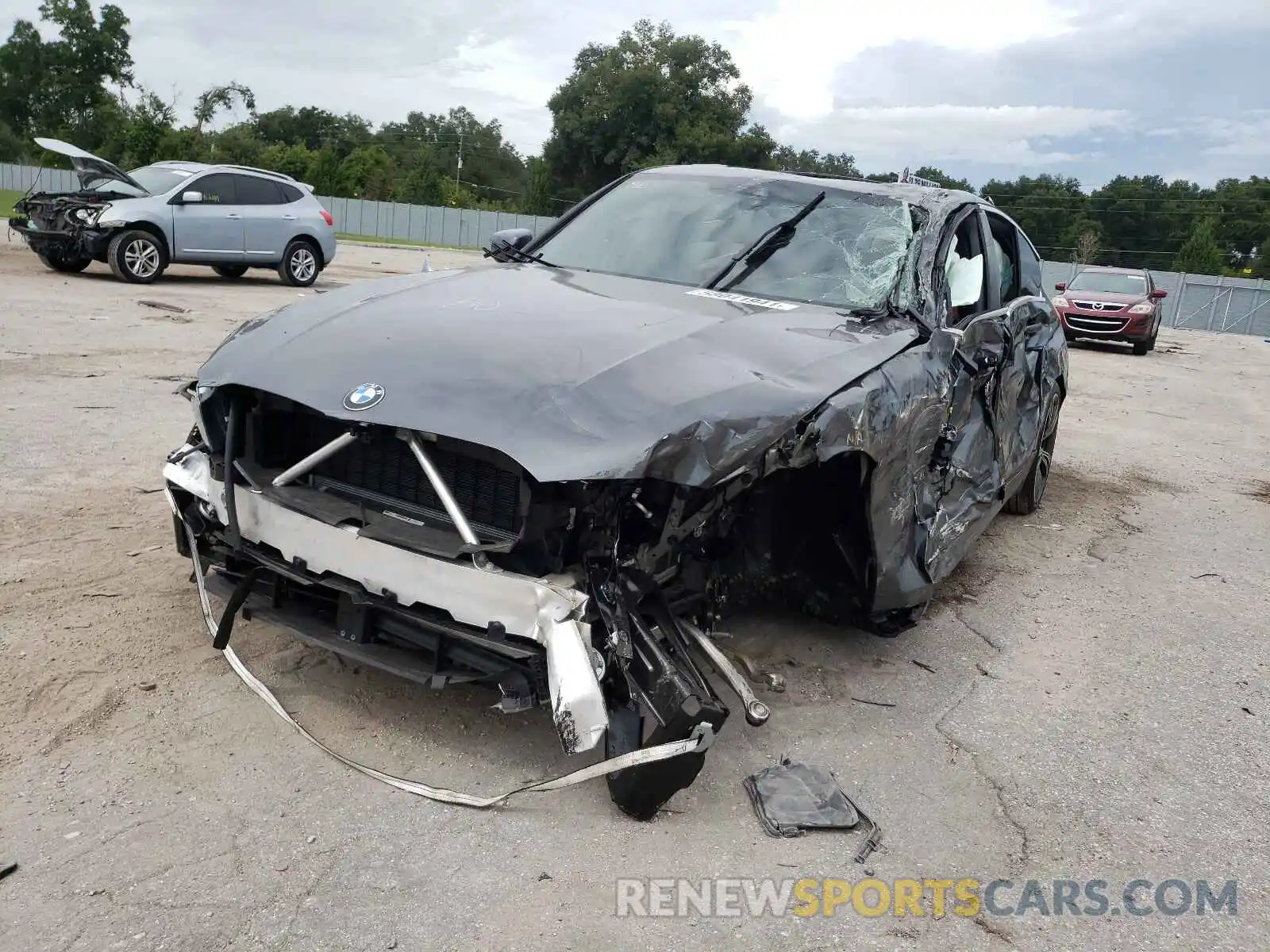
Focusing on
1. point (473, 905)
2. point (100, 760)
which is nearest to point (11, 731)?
point (100, 760)

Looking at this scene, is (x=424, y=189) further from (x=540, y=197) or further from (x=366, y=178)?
(x=540, y=197)

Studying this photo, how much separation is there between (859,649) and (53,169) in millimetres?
53325

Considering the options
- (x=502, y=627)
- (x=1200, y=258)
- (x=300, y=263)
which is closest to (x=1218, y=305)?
(x=1200, y=258)

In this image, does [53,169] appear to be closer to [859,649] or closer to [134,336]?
[134,336]

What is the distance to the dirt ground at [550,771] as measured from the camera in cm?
232

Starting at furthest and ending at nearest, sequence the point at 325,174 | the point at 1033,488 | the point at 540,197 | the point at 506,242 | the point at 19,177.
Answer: the point at 19,177
the point at 325,174
the point at 540,197
the point at 1033,488
the point at 506,242

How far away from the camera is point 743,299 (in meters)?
3.79

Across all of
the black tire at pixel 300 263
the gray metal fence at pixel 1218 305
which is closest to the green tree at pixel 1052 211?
the gray metal fence at pixel 1218 305

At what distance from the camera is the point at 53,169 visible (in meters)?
47.0

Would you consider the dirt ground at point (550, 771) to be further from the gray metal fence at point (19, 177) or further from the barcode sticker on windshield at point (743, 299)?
the gray metal fence at point (19, 177)

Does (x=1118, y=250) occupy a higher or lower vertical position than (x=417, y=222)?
higher

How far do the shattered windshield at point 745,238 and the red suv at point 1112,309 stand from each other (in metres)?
15.8

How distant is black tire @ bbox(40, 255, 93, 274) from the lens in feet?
44.3

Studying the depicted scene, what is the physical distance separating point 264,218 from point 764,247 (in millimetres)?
11644
